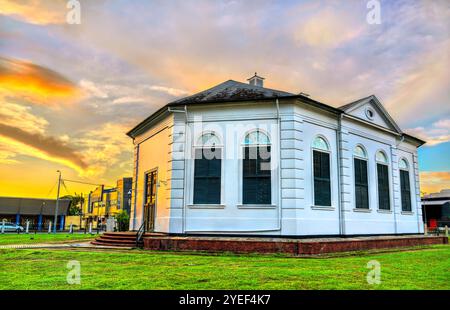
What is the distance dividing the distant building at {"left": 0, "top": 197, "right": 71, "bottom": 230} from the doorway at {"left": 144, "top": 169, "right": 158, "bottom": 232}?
124 feet

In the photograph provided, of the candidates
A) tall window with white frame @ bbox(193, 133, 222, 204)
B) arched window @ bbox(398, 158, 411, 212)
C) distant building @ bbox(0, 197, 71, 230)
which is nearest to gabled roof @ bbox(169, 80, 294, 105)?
tall window with white frame @ bbox(193, 133, 222, 204)

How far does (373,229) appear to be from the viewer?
1923cm

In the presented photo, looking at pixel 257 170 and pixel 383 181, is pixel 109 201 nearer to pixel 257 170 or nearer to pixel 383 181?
pixel 383 181

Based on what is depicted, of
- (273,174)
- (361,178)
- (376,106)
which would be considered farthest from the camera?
(376,106)

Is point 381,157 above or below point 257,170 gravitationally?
above

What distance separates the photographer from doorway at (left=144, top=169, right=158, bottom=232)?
61.2ft

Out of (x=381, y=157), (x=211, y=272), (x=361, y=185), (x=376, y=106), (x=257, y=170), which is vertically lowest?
(x=211, y=272)

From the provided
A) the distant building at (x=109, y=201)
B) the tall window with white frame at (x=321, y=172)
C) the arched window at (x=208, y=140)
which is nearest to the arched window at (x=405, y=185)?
the tall window with white frame at (x=321, y=172)

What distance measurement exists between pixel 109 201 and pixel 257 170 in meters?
60.9

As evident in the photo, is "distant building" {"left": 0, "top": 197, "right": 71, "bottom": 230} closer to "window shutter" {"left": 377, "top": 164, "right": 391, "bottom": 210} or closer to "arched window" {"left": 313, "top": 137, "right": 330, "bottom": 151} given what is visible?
"arched window" {"left": 313, "top": 137, "right": 330, "bottom": 151}

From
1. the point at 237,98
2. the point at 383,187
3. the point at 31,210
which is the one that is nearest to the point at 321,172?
the point at 237,98

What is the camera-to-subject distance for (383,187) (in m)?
20.8
